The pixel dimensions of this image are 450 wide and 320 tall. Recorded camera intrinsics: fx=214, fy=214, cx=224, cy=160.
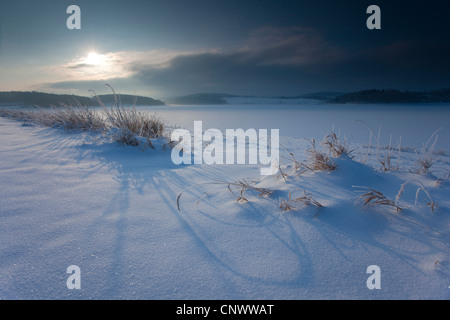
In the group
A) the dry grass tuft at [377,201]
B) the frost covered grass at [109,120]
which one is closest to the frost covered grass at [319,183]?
the dry grass tuft at [377,201]

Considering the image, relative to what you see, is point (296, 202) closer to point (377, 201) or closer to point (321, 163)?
point (377, 201)

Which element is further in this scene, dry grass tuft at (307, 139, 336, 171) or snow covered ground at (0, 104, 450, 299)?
dry grass tuft at (307, 139, 336, 171)

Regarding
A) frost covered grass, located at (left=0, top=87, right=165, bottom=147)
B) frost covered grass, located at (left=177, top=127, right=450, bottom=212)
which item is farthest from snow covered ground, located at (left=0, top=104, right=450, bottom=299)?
frost covered grass, located at (left=0, top=87, right=165, bottom=147)

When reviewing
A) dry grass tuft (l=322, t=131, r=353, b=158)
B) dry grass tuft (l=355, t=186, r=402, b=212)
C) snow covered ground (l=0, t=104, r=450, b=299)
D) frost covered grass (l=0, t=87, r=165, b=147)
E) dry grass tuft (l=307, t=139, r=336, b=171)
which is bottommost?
snow covered ground (l=0, t=104, r=450, b=299)

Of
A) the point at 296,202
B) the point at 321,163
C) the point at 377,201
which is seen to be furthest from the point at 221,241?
the point at 321,163

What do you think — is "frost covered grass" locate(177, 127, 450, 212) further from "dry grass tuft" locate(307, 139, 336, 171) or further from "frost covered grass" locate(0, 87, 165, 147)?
"frost covered grass" locate(0, 87, 165, 147)

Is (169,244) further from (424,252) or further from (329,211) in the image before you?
(424,252)

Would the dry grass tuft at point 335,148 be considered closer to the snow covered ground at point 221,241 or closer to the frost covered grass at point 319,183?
the frost covered grass at point 319,183

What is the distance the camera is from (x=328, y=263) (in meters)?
0.68

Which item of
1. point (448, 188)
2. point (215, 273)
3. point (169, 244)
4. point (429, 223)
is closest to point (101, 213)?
point (169, 244)

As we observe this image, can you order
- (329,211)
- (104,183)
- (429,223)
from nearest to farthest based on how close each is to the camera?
(429,223)
(329,211)
(104,183)

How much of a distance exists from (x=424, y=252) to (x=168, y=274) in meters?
0.83
